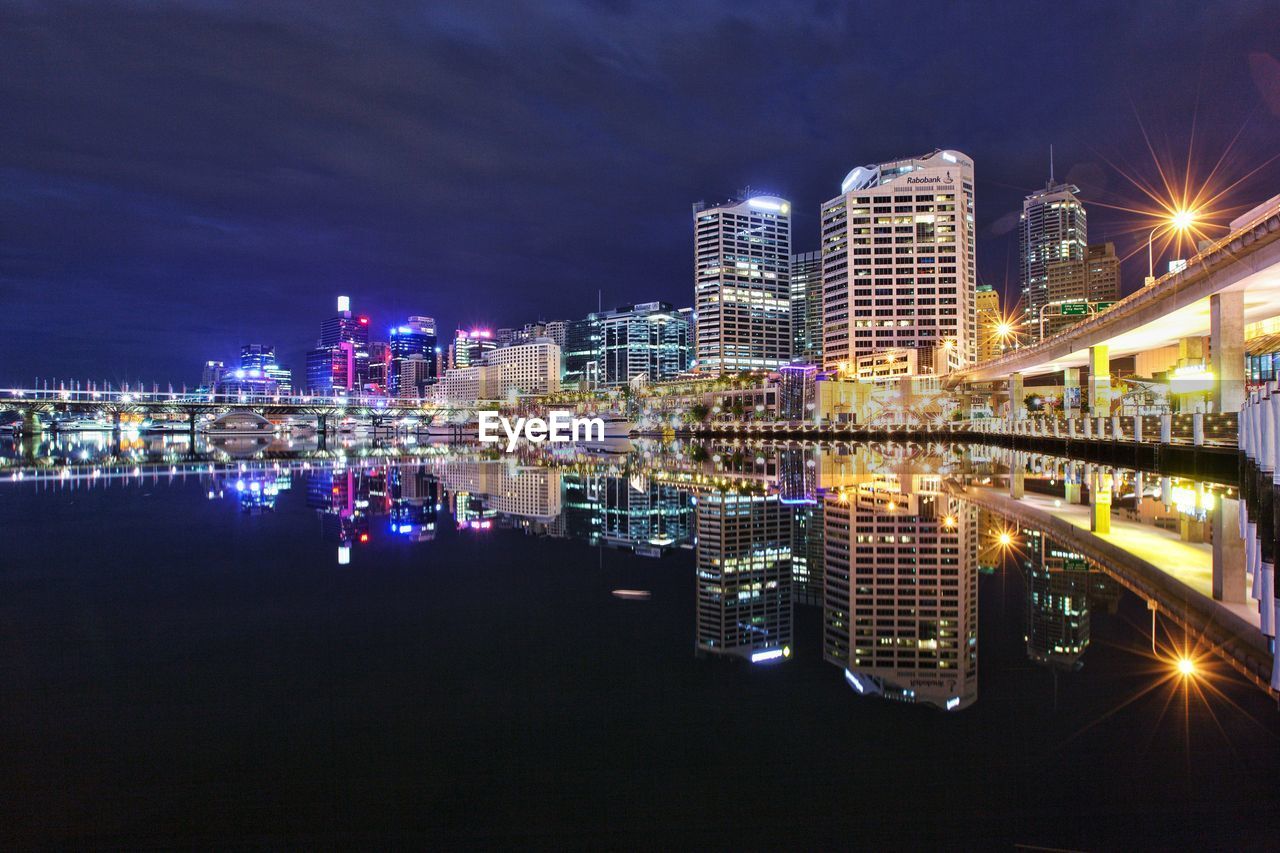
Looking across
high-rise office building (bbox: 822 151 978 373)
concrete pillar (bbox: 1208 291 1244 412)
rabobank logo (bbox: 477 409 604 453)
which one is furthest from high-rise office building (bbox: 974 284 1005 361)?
concrete pillar (bbox: 1208 291 1244 412)

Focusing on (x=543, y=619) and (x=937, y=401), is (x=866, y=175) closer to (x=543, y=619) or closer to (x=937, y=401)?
(x=937, y=401)

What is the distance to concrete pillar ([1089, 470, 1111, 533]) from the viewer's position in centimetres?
1129

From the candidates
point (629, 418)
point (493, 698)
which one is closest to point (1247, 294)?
point (493, 698)

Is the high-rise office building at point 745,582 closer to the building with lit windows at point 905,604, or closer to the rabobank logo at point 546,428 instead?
the building with lit windows at point 905,604

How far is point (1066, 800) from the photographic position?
3129 millimetres

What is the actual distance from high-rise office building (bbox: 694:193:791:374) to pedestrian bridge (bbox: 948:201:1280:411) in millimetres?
120449

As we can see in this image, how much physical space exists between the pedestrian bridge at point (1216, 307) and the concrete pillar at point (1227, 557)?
17240 millimetres

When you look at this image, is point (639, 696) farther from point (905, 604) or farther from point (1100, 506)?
point (1100, 506)

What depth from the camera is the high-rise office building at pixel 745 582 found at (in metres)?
5.62

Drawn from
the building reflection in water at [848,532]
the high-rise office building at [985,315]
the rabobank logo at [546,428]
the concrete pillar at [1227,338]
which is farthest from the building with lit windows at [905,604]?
the high-rise office building at [985,315]

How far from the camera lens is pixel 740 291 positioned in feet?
557

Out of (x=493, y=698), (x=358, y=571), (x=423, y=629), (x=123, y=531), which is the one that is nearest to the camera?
(x=493, y=698)

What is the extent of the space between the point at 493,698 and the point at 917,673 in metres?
2.70

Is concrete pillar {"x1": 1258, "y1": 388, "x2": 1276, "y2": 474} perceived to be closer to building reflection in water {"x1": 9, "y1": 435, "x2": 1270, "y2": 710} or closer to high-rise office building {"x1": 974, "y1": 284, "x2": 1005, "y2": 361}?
building reflection in water {"x1": 9, "y1": 435, "x2": 1270, "y2": 710}
